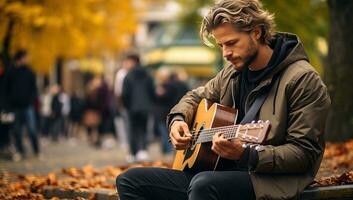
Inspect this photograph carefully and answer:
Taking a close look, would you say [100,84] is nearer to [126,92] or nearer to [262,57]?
[126,92]

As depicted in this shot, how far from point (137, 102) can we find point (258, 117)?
10.1 m

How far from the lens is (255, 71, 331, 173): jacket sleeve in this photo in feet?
14.8

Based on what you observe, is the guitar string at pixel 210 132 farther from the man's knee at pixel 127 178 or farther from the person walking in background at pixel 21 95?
the person walking in background at pixel 21 95

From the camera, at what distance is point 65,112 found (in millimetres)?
29562

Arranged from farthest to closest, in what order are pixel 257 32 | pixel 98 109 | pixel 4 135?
pixel 98 109 < pixel 4 135 < pixel 257 32

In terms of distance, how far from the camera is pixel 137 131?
14695mm

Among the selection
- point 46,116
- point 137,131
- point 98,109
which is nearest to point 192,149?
point 137,131

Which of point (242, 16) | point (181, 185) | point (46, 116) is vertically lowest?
point (46, 116)

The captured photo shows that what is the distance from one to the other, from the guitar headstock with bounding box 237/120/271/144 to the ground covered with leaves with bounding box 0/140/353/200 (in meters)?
1.10

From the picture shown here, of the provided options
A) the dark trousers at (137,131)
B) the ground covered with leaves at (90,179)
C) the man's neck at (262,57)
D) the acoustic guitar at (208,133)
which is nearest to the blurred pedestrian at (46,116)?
the dark trousers at (137,131)

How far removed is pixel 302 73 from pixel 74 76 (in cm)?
5416

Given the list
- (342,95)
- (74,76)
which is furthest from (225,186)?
(74,76)

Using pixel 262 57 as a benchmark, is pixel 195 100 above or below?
below

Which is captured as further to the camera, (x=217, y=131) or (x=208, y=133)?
(x=208, y=133)
